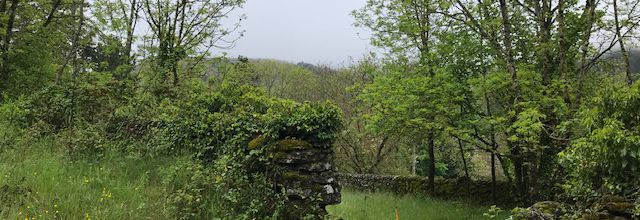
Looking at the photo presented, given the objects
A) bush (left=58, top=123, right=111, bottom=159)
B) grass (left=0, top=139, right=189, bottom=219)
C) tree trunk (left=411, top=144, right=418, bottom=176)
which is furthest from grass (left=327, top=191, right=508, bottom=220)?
tree trunk (left=411, top=144, right=418, bottom=176)

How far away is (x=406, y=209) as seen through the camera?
1192cm

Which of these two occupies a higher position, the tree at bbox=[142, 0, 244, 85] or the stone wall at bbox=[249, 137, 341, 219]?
the tree at bbox=[142, 0, 244, 85]

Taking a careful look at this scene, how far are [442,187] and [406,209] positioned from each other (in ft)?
12.5

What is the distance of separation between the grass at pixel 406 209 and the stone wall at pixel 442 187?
1.11 metres

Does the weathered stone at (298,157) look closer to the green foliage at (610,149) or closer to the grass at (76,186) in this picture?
the grass at (76,186)

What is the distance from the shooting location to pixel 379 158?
21375 mm

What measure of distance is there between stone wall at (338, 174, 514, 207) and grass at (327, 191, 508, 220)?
3.66 ft

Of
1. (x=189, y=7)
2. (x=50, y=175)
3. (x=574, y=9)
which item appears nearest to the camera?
(x=50, y=175)

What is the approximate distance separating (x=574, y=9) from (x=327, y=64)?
19732 millimetres

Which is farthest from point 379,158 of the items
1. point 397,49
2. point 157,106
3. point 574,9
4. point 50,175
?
point 50,175

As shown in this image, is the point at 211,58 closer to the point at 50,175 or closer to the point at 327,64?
the point at 50,175

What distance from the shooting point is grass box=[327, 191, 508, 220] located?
10438mm

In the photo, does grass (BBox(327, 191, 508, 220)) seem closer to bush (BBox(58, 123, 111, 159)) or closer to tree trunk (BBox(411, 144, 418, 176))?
bush (BBox(58, 123, 111, 159))

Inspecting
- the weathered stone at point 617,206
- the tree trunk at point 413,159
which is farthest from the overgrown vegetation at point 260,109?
the tree trunk at point 413,159
